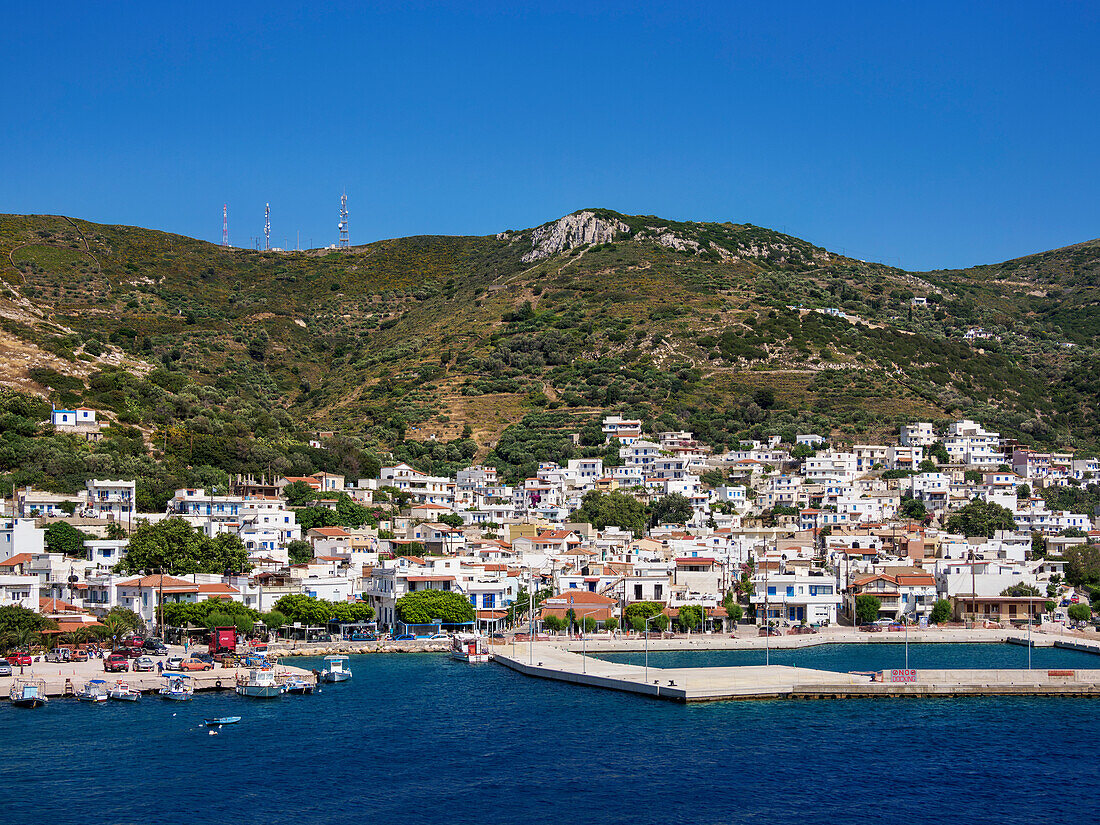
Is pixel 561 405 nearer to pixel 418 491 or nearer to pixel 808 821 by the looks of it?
pixel 418 491

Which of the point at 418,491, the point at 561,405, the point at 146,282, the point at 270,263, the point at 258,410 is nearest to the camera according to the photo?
the point at 418,491

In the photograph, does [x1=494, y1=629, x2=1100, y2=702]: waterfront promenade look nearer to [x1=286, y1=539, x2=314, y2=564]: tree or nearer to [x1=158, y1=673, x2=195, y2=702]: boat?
[x1=158, y1=673, x2=195, y2=702]: boat

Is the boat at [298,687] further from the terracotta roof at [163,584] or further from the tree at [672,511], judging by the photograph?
the tree at [672,511]

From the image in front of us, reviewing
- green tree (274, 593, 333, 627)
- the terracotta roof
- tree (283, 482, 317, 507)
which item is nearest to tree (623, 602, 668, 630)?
green tree (274, 593, 333, 627)

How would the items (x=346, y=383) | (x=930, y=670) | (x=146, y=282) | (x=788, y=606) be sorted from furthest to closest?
1. (x=146, y=282)
2. (x=346, y=383)
3. (x=788, y=606)
4. (x=930, y=670)

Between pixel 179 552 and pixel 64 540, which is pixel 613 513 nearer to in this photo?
pixel 179 552

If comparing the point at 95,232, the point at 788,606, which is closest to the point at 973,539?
the point at 788,606
